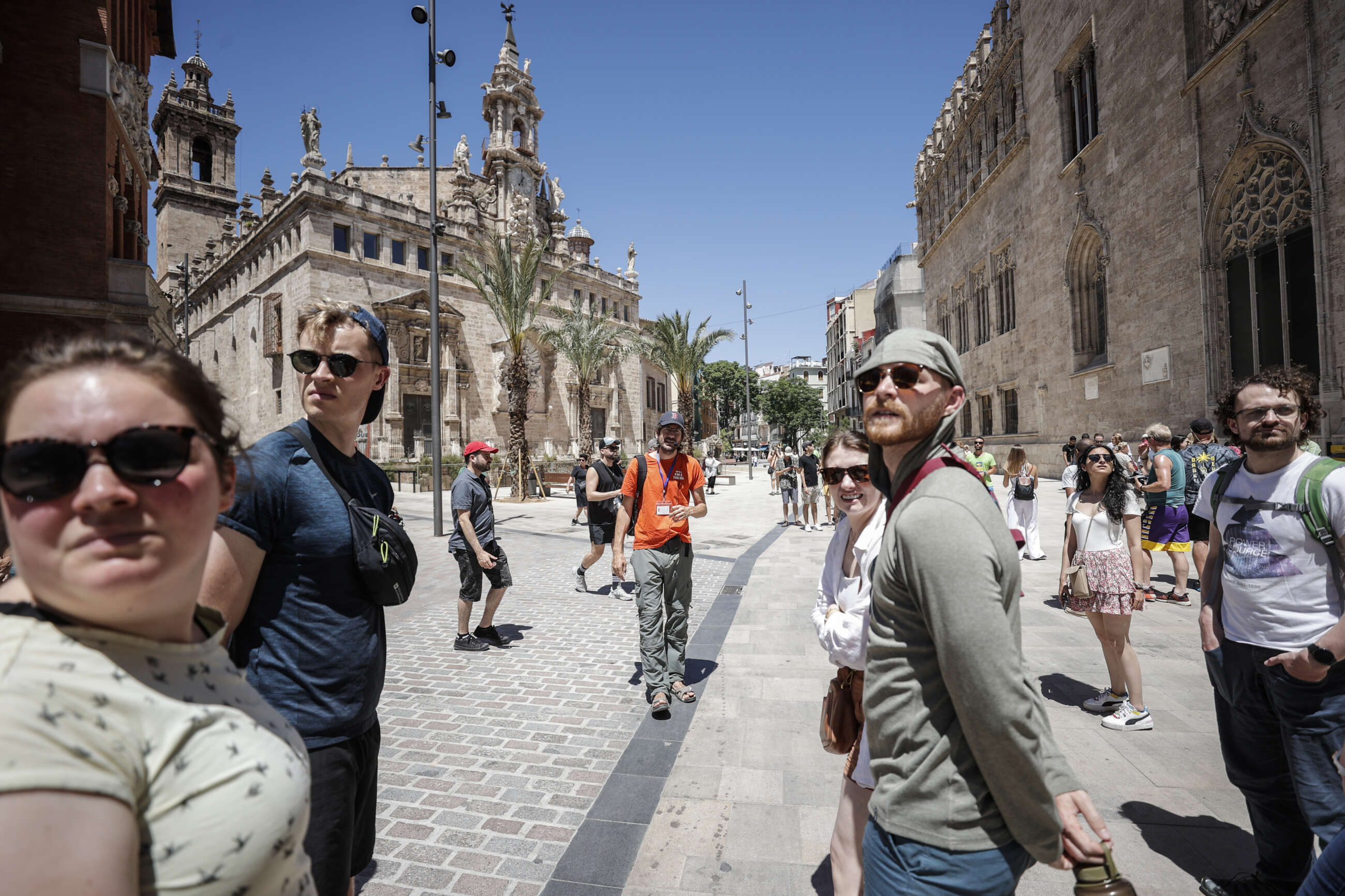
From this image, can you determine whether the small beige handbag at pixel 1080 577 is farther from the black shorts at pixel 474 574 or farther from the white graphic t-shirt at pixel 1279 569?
the black shorts at pixel 474 574

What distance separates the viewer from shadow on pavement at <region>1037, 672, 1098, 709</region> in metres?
4.65

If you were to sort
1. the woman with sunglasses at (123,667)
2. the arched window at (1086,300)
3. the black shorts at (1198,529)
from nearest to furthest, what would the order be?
the woman with sunglasses at (123,667)
the black shorts at (1198,529)
the arched window at (1086,300)

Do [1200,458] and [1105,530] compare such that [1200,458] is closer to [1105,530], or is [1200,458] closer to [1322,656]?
[1105,530]

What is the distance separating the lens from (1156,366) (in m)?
16.3

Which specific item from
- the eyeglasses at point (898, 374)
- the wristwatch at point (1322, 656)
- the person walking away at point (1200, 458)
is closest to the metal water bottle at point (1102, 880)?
the eyeglasses at point (898, 374)

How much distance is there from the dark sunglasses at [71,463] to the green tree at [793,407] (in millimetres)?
69206

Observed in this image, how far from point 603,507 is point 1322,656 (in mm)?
7236

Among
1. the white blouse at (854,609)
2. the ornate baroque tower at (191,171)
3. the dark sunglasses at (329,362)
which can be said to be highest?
the ornate baroque tower at (191,171)

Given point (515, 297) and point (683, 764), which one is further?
point (515, 297)

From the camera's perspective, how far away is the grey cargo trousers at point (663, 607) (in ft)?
15.5

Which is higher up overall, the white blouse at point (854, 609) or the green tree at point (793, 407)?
the green tree at point (793, 407)

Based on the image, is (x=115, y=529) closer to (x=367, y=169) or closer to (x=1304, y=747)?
(x=1304, y=747)

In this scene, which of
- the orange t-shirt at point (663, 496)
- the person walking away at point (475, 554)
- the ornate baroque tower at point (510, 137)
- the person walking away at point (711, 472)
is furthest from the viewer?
the ornate baroque tower at point (510, 137)

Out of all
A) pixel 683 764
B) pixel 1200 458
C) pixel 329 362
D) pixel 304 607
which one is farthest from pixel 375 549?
pixel 1200 458
